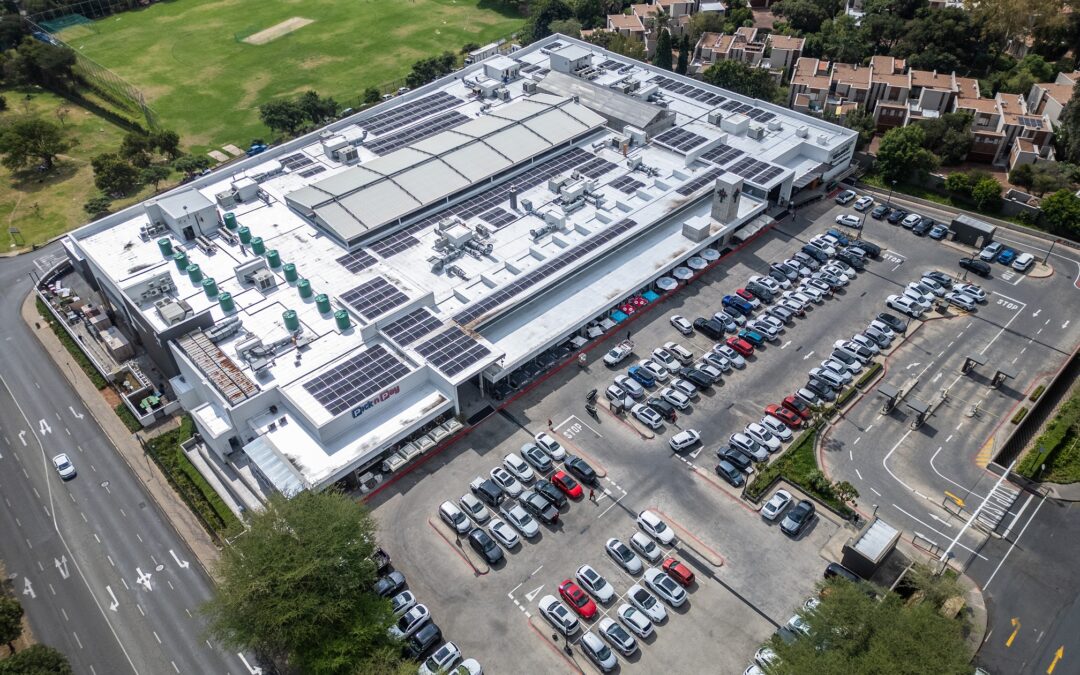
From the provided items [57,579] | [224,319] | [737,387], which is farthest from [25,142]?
[737,387]

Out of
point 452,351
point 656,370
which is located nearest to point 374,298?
point 452,351

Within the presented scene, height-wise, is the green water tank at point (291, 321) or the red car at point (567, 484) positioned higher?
the green water tank at point (291, 321)

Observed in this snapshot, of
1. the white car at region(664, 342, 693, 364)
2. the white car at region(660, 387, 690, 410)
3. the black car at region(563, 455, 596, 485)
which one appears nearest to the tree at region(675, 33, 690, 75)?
the white car at region(664, 342, 693, 364)

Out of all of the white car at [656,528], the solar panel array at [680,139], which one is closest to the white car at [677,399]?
the white car at [656,528]

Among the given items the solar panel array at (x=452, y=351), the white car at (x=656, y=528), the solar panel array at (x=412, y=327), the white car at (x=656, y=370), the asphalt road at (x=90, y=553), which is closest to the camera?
the asphalt road at (x=90, y=553)

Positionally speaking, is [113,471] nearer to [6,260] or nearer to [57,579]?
[57,579]

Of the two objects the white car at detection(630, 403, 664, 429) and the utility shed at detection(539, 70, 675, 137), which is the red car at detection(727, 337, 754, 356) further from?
the utility shed at detection(539, 70, 675, 137)

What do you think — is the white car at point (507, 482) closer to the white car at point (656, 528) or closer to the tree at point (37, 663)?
the white car at point (656, 528)
